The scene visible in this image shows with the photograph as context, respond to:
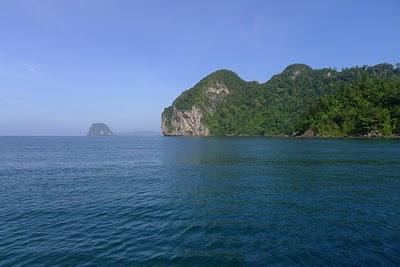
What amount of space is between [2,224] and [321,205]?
Answer: 27794 mm

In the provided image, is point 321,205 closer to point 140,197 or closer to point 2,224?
point 140,197

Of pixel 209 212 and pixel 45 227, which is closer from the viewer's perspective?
pixel 45 227

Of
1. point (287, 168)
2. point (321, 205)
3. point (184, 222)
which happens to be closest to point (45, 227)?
point (184, 222)

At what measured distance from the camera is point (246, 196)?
3844 centimetres

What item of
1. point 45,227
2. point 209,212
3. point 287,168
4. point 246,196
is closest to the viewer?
point 45,227

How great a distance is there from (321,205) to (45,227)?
79.8ft

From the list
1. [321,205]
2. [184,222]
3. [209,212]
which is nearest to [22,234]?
[184,222]

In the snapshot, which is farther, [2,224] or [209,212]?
[209,212]

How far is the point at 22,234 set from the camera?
2514 centimetres

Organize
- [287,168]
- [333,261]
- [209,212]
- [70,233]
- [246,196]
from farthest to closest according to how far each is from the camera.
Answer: [287,168] < [246,196] < [209,212] < [70,233] < [333,261]

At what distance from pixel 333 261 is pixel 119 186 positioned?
32537mm

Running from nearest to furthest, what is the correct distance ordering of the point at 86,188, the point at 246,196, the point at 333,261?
the point at 333,261 → the point at 246,196 → the point at 86,188

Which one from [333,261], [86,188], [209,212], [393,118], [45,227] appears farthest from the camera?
[393,118]

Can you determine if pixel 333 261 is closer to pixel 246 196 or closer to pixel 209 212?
pixel 209 212
